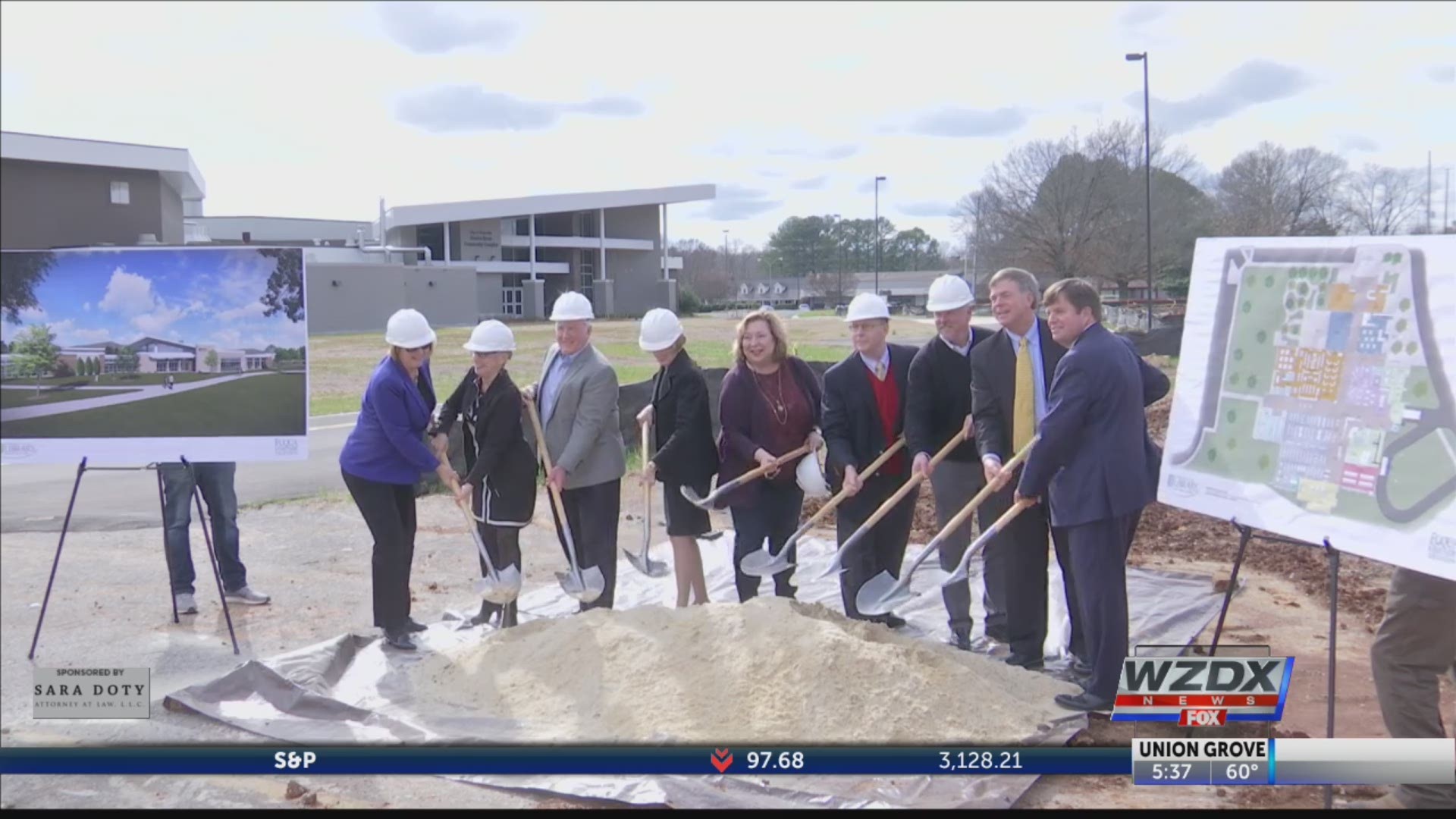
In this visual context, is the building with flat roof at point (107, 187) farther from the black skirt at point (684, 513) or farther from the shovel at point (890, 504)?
the shovel at point (890, 504)

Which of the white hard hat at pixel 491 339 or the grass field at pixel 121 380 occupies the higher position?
the white hard hat at pixel 491 339

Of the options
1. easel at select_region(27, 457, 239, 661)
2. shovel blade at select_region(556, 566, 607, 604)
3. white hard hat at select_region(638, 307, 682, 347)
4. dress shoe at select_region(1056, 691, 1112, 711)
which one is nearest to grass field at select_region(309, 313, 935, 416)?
white hard hat at select_region(638, 307, 682, 347)

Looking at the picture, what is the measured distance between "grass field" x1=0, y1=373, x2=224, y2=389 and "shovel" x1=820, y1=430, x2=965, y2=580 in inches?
119

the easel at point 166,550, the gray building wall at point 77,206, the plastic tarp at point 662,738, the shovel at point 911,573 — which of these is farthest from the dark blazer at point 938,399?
the gray building wall at point 77,206

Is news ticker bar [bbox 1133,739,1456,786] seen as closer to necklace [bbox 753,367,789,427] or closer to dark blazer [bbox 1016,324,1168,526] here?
dark blazer [bbox 1016,324,1168,526]

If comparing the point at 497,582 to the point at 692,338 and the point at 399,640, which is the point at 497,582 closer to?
the point at 399,640

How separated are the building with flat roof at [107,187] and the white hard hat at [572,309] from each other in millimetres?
2633

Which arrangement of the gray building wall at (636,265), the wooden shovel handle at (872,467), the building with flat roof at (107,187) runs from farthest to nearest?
the building with flat roof at (107,187)
the gray building wall at (636,265)
the wooden shovel handle at (872,467)

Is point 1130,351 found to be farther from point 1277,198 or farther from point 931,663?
point 931,663

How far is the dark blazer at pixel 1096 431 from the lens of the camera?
3.76 meters

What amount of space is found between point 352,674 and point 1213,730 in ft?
11.3

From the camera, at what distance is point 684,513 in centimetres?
489

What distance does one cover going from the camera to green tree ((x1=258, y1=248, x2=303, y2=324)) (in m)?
4.94

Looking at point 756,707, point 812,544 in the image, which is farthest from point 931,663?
point 812,544
